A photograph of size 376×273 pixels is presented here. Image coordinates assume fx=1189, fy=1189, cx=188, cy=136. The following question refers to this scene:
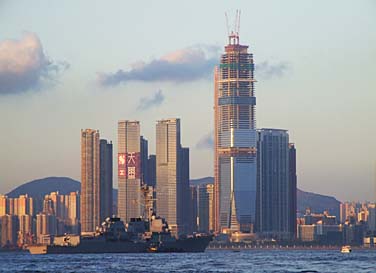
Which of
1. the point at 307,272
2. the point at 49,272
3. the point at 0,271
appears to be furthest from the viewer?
the point at 0,271

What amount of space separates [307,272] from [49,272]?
28.7m

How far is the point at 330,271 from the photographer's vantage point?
4916 inches

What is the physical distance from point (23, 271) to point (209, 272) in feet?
78.1

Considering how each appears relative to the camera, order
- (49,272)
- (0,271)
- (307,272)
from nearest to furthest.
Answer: (307,272), (49,272), (0,271)

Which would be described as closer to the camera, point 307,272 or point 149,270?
point 307,272

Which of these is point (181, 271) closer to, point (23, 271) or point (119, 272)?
point (119, 272)

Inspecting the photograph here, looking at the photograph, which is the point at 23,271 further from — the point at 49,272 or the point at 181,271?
the point at 181,271

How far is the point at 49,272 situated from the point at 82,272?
5.13 meters

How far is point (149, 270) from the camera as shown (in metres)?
130

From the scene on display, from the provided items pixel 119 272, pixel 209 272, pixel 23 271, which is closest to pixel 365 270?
pixel 209 272

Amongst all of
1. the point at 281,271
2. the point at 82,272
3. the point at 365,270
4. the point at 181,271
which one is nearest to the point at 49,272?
the point at 82,272

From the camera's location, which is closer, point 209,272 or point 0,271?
point 209,272

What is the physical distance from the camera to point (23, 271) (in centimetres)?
13412

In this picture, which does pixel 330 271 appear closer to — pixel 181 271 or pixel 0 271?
pixel 181 271
